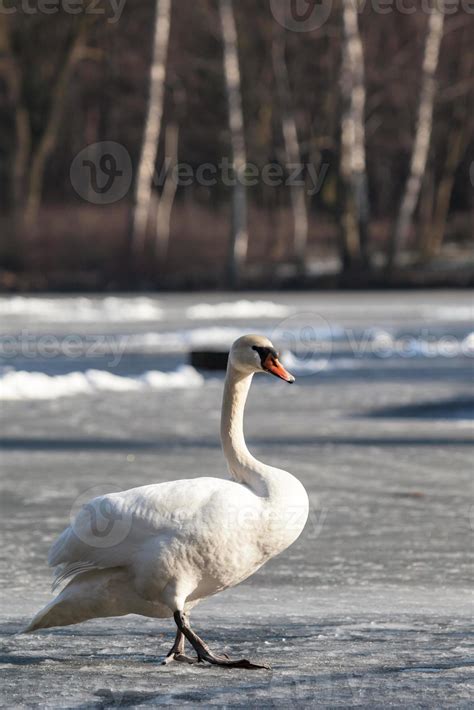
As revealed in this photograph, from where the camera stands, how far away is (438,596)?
20.9 feet

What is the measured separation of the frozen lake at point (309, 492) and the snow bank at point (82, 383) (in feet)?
0.10

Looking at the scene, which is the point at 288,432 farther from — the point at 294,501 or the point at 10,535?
the point at 294,501

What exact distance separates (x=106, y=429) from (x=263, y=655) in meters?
6.92

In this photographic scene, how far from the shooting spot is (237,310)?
27125mm

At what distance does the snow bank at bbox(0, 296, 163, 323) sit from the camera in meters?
26.0

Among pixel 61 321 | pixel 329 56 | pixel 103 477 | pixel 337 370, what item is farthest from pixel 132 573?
pixel 329 56

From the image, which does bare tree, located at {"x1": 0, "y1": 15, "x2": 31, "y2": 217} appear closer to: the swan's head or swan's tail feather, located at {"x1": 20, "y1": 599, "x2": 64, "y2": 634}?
the swan's head
